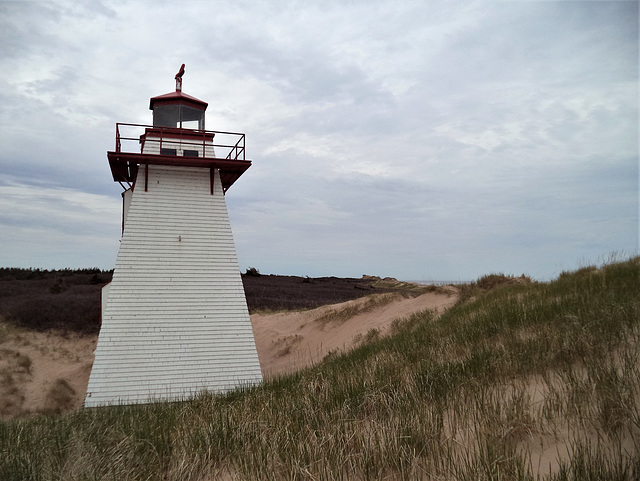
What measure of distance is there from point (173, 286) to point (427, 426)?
11924mm

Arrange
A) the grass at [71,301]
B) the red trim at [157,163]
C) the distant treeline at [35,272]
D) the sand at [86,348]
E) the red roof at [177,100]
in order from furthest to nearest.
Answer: the distant treeline at [35,272] → the grass at [71,301] → the sand at [86,348] → the red roof at [177,100] → the red trim at [157,163]

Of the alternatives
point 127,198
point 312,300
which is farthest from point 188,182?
point 312,300

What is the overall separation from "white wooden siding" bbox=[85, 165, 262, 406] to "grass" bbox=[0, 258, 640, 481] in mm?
5987

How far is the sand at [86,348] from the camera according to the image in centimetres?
1939

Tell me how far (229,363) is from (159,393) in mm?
2407

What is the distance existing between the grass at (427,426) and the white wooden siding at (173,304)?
5987mm

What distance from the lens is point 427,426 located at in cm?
436

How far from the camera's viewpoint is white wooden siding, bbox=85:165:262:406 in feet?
44.6

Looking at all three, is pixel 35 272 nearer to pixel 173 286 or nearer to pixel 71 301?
pixel 71 301

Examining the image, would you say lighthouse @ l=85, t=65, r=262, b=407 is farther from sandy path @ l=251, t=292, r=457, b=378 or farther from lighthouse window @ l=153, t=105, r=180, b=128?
sandy path @ l=251, t=292, r=457, b=378

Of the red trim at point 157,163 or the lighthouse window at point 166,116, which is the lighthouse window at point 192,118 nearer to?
the lighthouse window at point 166,116

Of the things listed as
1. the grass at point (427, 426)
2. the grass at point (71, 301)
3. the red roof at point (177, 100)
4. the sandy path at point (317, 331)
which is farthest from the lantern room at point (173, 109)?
the grass at point (71, 301)

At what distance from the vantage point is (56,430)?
6941mm

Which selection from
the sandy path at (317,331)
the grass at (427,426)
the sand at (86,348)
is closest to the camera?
the grass at (427,426)
